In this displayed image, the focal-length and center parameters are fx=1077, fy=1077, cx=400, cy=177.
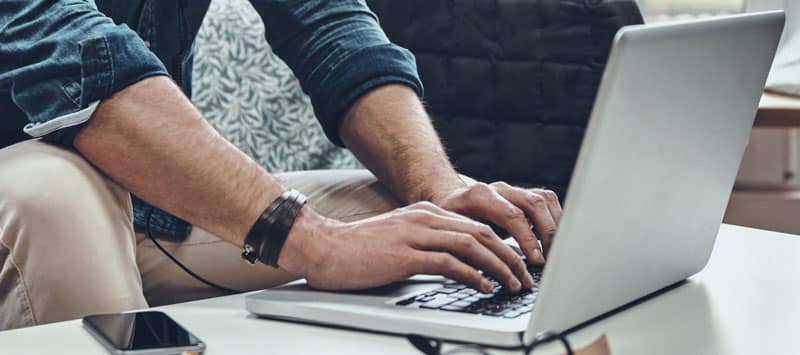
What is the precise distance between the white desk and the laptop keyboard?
0.05m

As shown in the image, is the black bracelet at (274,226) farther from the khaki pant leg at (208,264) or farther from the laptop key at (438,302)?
the khaki pant leg at (208,264)

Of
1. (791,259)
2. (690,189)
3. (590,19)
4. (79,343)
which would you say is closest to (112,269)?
(79,343)

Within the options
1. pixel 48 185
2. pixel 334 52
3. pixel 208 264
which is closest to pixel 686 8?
pixel 334 52

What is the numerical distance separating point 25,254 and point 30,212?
5 centimetres

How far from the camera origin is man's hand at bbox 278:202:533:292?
0.85m

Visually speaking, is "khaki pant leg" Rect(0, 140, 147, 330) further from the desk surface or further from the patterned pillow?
the desk surface

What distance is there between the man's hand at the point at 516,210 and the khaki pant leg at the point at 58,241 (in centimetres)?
32

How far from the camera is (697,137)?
77 cm

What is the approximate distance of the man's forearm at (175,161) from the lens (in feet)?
Answer: 3.16

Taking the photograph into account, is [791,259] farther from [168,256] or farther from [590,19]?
[590,19]

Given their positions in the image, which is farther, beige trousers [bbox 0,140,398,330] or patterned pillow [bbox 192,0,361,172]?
patterned pillow [bbox 192,0,361,172]

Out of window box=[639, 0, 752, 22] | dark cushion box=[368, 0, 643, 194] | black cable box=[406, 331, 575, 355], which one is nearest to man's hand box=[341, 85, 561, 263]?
black cable box=[406, 331, 575, 355]

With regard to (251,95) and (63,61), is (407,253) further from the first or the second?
(251,95)

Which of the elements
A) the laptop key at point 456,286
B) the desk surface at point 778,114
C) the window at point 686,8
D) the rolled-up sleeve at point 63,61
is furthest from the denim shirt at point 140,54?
the window at point 686,8
